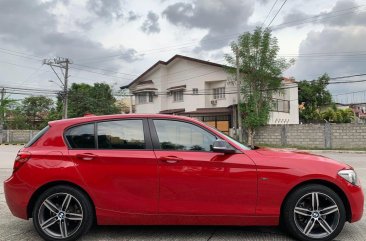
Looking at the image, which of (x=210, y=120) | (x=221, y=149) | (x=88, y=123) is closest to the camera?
(x=221, y=149)

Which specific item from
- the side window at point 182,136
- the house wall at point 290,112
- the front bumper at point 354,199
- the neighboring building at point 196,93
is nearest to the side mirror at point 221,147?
the side window at point 182,136

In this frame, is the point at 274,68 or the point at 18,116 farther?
the point at 18,116

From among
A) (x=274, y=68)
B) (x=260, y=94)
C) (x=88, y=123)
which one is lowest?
(x=88, y=123)

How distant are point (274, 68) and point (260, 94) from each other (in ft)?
7.85

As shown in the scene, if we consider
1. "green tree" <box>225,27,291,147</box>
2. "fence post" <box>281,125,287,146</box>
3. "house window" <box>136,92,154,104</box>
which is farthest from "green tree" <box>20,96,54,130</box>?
"fence post" <box>281,125,287,146</box>

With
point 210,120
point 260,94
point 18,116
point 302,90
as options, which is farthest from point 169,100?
point 18,116

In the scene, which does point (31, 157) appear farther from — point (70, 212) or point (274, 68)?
point (274, 68)

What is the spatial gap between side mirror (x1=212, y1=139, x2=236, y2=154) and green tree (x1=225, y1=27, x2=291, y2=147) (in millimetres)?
26689

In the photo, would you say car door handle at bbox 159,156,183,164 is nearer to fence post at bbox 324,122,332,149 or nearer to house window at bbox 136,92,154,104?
fence post at bbox 324,122,332,149

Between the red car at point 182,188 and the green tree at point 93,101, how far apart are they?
4491 cm

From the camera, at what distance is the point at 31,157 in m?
4.78

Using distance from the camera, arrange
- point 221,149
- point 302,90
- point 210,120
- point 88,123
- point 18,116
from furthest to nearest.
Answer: point 18,116
point 302,90
point 210,120
point 88,123
point 221,149

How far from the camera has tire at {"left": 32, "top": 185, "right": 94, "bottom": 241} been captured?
4.68m

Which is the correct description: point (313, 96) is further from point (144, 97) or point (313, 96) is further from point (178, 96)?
Result: point (144, 97)
